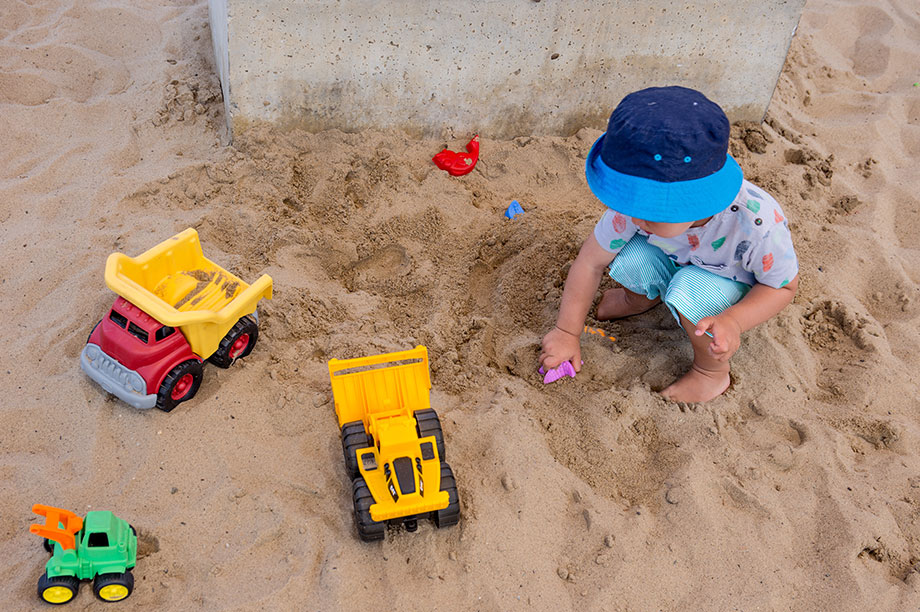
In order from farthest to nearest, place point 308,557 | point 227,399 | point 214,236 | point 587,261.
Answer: point 214,236
point 587,261
point 227,399
point 308,557

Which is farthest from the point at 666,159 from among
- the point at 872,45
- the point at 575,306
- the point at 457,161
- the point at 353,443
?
the point at 872,45

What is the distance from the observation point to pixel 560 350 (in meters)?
2.22

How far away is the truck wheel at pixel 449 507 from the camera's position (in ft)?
5.66

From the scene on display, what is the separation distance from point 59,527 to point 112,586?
168mm

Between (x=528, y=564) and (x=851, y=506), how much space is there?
2.72ft

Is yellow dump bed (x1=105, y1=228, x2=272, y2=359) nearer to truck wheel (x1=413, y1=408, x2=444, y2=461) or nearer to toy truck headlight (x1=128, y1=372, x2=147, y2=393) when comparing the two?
toy truck headlight (x1=128, y1=372, x2=147, y2=393)

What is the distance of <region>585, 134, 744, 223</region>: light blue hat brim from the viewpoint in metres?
1.66

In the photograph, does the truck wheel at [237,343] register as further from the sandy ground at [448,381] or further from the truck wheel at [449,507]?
the truck wheel at [449,507]

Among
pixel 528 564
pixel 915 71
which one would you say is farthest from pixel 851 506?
pixel 915 71

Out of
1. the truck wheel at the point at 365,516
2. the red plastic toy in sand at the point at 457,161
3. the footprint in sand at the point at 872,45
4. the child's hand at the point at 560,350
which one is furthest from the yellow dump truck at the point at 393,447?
the footprint in sand at the point at 872,45

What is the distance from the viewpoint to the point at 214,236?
255 cm

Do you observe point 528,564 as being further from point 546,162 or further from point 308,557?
point 546,162

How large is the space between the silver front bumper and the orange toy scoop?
0.39m

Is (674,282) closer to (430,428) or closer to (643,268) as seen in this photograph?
(643,268)
